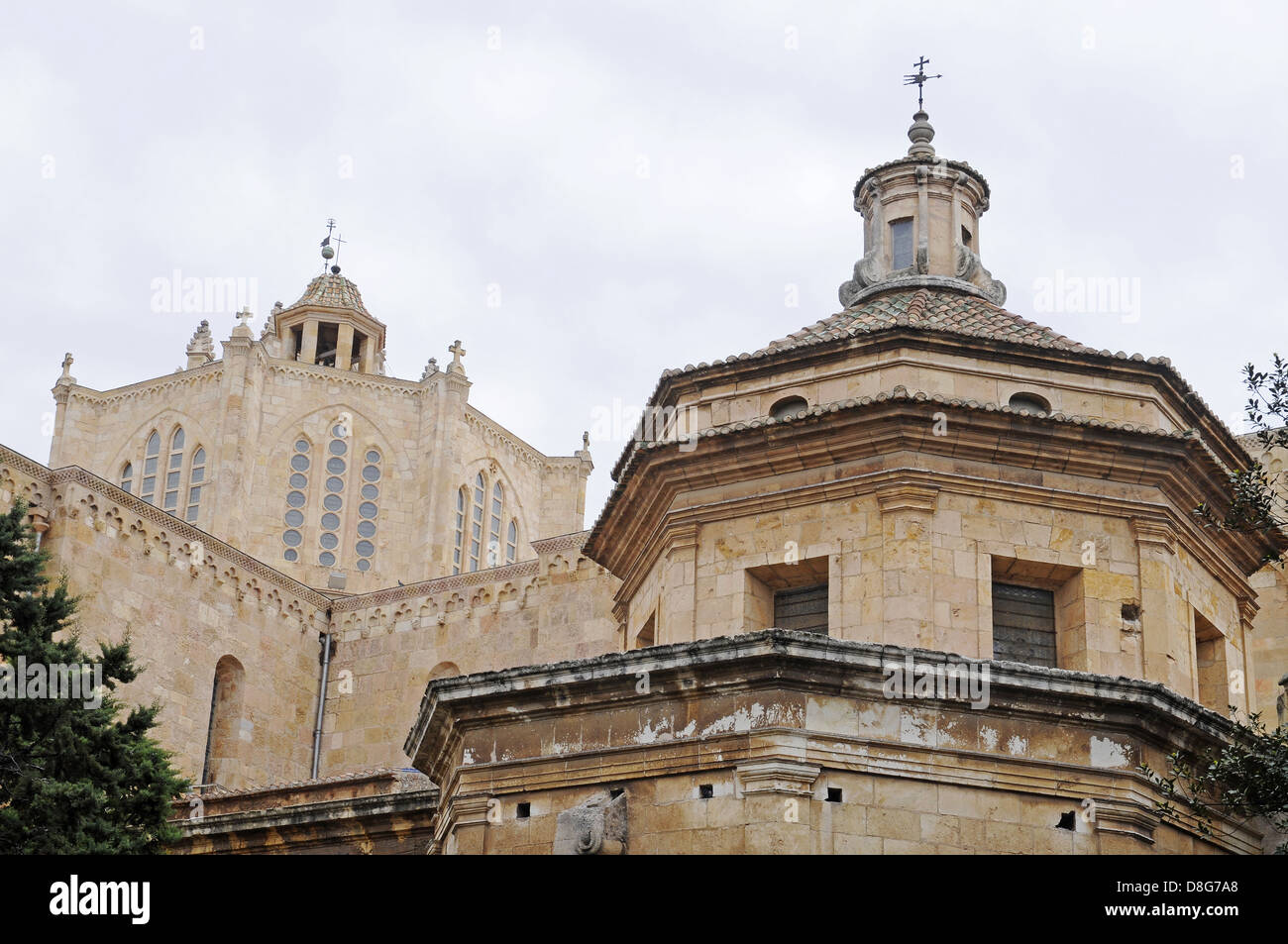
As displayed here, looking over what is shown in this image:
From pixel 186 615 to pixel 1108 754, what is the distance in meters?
21.2

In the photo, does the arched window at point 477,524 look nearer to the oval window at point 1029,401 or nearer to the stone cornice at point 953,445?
the stone cornice at point 953,445

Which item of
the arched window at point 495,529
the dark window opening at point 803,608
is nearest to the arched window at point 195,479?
the arched window at point 495,529

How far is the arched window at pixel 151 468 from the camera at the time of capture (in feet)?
165

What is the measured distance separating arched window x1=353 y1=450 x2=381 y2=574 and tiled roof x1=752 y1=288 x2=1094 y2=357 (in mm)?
30590

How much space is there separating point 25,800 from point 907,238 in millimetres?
11476

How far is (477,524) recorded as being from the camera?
173 ft

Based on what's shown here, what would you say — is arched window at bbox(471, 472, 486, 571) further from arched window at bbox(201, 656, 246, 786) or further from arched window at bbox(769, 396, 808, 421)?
arched window at bbox(769, 396, 808, 421)

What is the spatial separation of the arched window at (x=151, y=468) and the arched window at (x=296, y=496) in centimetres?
355

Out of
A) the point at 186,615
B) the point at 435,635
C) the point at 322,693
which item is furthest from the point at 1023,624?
the point at 322,693

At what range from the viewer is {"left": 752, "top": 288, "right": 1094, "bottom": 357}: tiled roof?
19141mm

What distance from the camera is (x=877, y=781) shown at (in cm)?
1442
